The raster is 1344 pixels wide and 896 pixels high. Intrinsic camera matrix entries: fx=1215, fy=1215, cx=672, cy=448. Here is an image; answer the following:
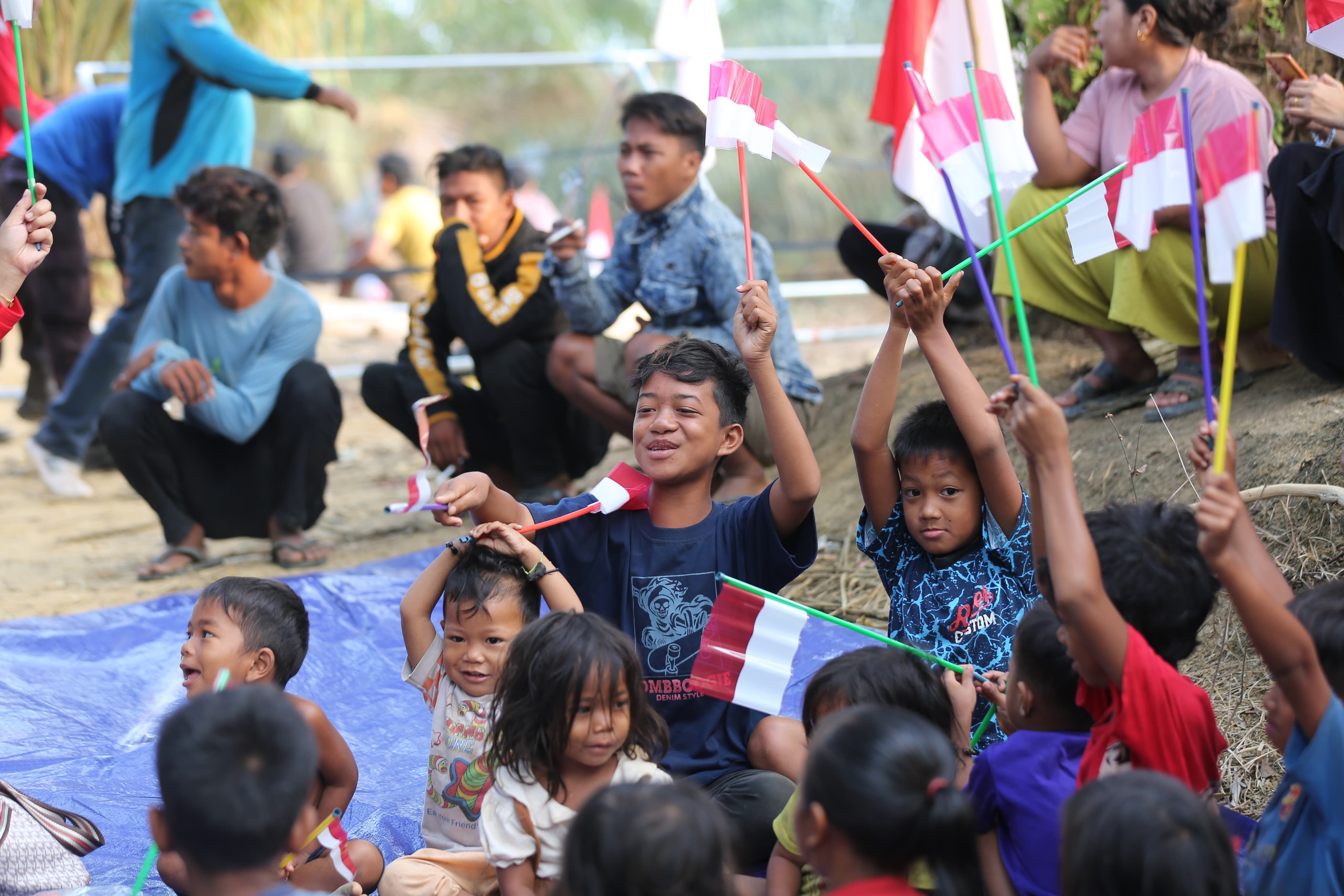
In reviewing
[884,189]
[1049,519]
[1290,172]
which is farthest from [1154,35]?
[884,189]

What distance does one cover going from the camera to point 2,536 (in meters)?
4.70

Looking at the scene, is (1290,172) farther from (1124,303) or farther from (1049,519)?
(1049,519)

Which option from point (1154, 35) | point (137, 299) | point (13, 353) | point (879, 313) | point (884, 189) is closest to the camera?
point (1154, 35)

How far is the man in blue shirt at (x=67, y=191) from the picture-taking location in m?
5.24

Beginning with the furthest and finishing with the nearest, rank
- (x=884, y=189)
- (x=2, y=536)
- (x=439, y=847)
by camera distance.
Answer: (x=884, y=189) → (x=2, y=536) → (x=439, y=847)

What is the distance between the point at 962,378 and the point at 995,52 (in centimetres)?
201

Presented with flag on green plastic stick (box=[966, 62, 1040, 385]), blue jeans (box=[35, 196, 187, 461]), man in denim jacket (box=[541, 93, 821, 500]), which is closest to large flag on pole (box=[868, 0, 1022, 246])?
man in denim jacket (box=[541, 93, 821, 500])

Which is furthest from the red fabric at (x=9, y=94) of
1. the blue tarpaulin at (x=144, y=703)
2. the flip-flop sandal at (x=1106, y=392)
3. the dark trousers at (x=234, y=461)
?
the flip-flop sandal at (x=1106, y=392)

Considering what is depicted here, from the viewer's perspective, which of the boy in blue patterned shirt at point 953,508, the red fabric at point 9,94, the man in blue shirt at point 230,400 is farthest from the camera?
the man in blue shirt at point 230,400

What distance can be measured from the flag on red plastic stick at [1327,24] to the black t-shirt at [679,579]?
1.58 m

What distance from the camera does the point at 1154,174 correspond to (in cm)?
171

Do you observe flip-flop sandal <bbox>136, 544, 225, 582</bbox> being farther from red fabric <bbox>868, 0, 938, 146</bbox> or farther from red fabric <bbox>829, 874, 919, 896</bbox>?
red fabric <bbox>829, 874, 919, 896</bbox>

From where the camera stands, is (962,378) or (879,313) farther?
(879,313)

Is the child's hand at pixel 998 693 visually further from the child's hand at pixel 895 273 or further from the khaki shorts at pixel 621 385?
the khaki shorts at pixel 621 385
